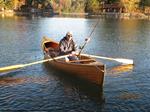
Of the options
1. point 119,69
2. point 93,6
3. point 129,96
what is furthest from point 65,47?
point 93,6

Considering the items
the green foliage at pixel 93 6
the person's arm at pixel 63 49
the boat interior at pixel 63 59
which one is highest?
the person's arm at pixel 63 49

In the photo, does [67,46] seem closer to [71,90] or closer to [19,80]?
[19,80]

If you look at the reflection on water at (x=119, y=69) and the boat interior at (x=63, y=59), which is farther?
the reflection on water at (x=119, y=69)

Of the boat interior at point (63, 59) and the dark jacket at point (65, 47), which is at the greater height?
the dark jacket at point (65, 47)

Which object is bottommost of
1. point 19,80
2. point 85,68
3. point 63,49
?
point 19,80

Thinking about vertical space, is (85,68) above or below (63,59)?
above

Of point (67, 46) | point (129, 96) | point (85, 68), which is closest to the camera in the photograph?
point (129, 96)

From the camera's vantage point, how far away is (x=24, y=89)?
68.5ft

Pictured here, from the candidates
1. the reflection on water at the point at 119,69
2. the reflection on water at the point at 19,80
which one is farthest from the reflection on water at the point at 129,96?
the reflection on water at the point at 19,80

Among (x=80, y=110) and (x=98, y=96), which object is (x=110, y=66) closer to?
(x=98, y=96)

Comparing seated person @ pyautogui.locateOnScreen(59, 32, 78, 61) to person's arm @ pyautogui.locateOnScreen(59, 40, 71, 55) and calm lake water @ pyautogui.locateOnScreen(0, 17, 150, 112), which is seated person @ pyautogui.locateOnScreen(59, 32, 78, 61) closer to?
person's arm @ pyautogui.locateOnScreen(59, 40, 71, 55)

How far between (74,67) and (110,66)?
5.63m

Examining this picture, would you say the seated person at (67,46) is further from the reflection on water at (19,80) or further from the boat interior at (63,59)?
the reflection on water at (19,80)

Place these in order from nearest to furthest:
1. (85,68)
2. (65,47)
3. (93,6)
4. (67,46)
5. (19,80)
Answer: (85,68) → (19,80) → (67,46) → (65,47) → (93,6)
